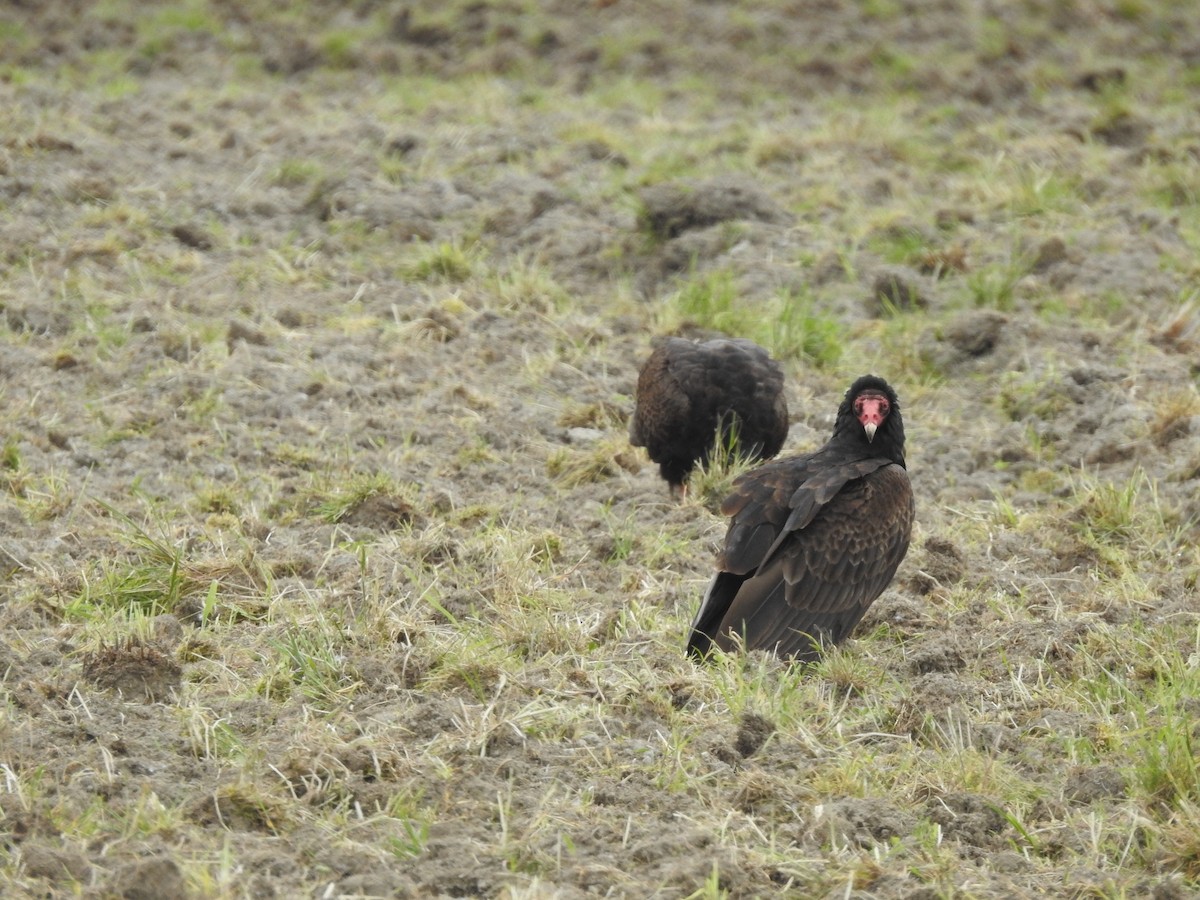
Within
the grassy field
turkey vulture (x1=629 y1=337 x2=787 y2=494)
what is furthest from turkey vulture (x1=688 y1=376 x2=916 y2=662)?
turkey vulture (x1=629 y1=337 x2=787 y2=494)

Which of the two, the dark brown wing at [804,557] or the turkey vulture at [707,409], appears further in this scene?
the turkey vulture at [707,409]

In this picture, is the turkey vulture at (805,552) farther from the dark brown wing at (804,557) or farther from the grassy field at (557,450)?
the grassy field at (557,450)

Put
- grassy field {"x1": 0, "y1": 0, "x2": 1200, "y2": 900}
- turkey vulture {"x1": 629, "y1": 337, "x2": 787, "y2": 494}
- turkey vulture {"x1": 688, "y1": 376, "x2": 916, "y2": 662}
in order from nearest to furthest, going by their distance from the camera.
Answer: grassy field {"x1": 0, "y1": 0, "x2": 1200, "y2": 900} → turkey vulture {"x1": 688, "y1": 376, "x2": 916, "y2": 662} → turkey vulture {"x1": 629, "y1": 337, "x2": 787, "y2": 494}

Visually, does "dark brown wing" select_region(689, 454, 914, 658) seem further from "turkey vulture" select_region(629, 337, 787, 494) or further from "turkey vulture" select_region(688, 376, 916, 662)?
"turkey vulture" select_region(629, 337, 787, 494)

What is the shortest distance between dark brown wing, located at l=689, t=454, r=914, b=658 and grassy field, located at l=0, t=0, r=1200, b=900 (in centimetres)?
13

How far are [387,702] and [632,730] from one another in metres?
0.75

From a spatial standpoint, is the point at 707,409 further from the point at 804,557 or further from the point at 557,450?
the point at 804,557

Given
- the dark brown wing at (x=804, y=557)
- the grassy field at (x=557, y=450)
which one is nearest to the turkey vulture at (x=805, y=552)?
the dark brown wing at (x=804, y=557)

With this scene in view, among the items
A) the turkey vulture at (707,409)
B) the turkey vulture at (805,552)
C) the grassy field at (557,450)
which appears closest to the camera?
the grassy field at (557,450)

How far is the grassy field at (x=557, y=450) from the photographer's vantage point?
431cm

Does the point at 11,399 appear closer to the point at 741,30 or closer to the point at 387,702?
the point at 387,702

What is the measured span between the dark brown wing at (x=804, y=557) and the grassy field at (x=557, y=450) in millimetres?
131

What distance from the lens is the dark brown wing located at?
5.32m

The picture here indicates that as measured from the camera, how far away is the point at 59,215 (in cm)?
916
